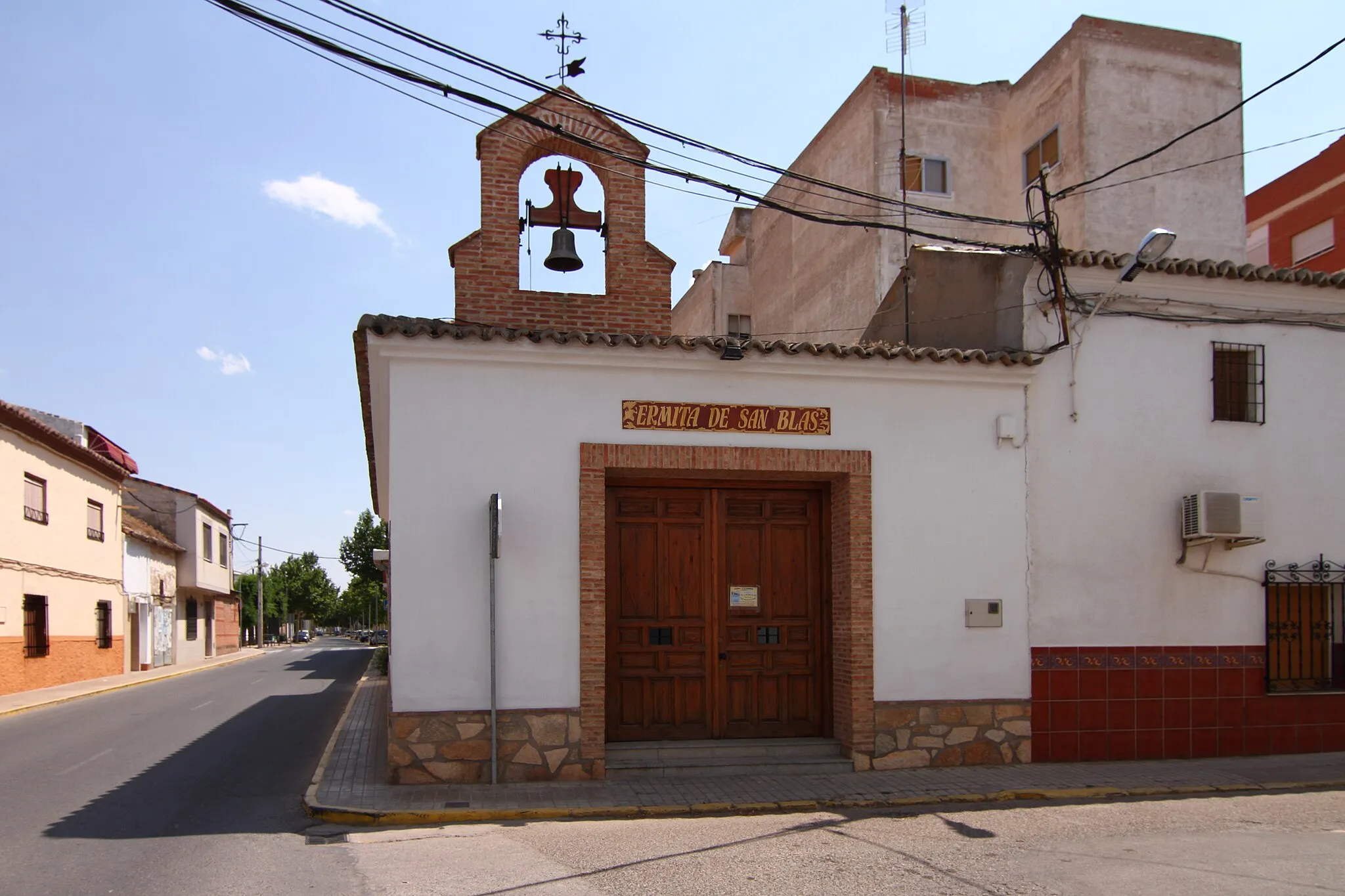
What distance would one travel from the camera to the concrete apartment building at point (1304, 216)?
1066 inches

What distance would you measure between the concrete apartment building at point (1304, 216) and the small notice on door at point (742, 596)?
23.1 m

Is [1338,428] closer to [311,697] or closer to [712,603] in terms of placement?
[712,603]

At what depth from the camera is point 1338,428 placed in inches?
456

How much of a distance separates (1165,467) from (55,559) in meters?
23.7

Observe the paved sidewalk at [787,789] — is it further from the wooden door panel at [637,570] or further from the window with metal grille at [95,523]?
the window with metal grille at [95,523]

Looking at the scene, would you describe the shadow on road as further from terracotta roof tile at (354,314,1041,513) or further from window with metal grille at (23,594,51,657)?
window with metal grille at (23,594,51,657)

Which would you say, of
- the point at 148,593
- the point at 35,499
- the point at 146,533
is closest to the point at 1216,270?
the point at 35,499

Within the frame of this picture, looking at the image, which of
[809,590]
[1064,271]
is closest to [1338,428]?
[1064,271]

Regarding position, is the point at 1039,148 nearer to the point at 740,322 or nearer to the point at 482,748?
the point at 740,322

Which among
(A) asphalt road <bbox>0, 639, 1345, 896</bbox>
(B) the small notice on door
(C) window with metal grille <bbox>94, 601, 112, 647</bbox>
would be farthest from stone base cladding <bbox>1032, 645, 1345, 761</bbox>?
(C) window with metal grille <bbox>94, 601, 112, 647</bbox>

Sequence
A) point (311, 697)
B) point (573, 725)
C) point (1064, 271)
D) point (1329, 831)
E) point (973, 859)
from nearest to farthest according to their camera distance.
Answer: point (973, 859) → point (1329, 831) → point (573, 725) → point (1064, 271) → point (311, 697)

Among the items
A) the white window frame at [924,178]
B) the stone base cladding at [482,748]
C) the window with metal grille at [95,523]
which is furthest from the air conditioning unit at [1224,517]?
the window with metal grille at [95,523]

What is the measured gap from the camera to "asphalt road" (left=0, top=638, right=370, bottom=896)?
6.48 meters

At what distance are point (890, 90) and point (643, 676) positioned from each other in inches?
628
